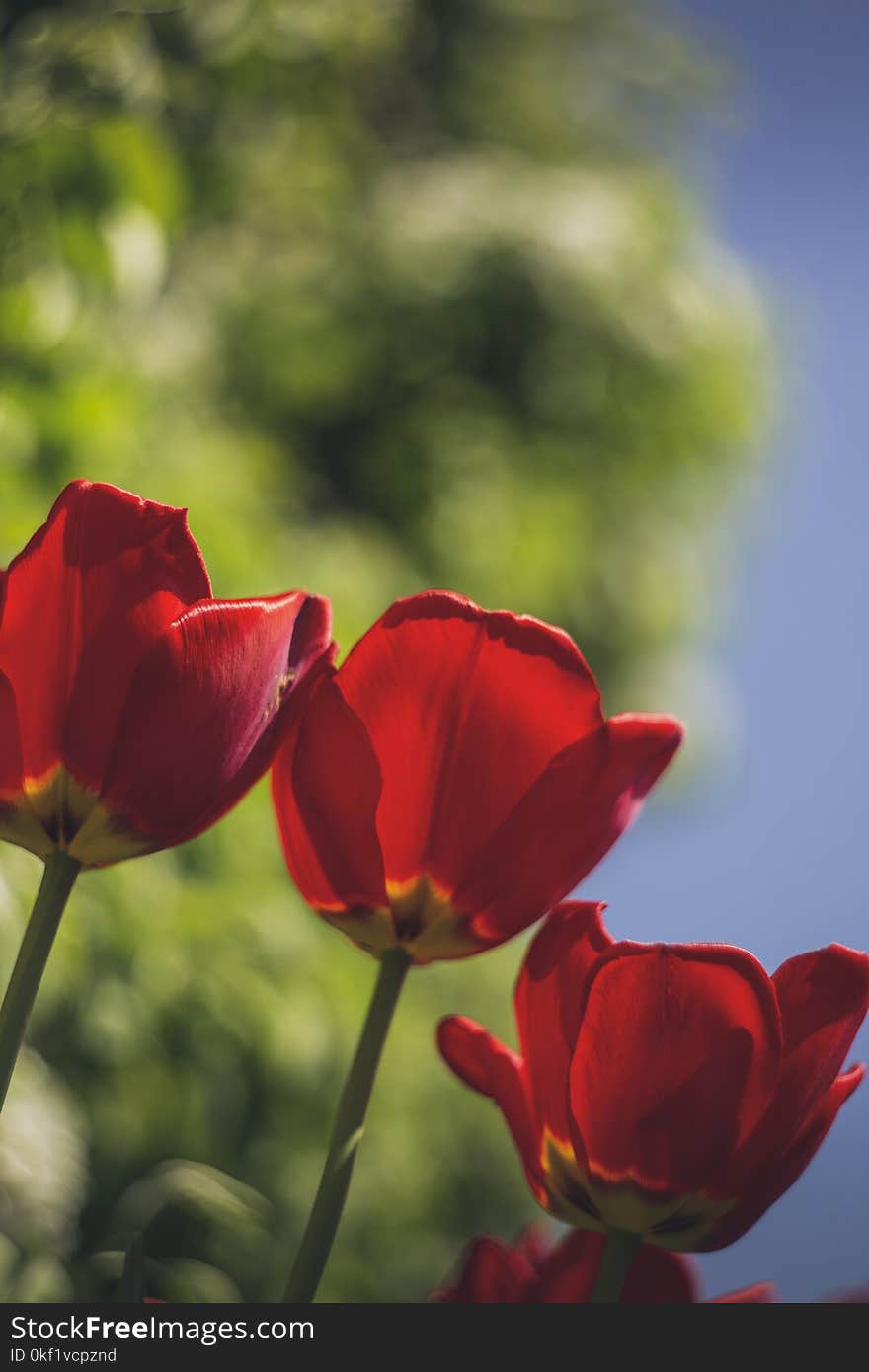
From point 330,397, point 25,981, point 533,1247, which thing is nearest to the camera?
point 25,981


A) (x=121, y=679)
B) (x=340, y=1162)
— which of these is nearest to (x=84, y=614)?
(x=121, y=679)

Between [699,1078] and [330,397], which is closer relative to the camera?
[699,1078]

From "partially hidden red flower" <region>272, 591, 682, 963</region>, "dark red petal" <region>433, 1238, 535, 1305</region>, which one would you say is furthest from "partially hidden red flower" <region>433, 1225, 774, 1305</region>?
"partially hidden red flower" <region>272, 591, 682, 963</region>

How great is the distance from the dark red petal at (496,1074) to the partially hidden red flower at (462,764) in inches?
1.4

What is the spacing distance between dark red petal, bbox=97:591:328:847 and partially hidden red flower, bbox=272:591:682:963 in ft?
0.07

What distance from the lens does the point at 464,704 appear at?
303 mm

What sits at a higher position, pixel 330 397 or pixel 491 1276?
pixel 330 397

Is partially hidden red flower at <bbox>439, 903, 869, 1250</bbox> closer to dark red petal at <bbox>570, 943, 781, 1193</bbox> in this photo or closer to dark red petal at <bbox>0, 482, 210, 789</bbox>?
dark red petal at <bbox>570, 943, 781, 1193</bbox>

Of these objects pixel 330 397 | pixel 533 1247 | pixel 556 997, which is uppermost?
pixel 330 397

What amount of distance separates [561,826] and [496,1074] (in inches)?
2.7

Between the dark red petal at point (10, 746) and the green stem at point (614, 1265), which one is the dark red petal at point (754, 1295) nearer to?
the green stem at point (614, 1265)

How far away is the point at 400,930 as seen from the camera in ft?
1.03

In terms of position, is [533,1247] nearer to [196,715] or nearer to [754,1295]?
[754,1295]

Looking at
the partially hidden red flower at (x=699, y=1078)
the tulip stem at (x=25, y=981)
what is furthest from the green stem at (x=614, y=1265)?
the tulip stem at (x=25, y=981)
